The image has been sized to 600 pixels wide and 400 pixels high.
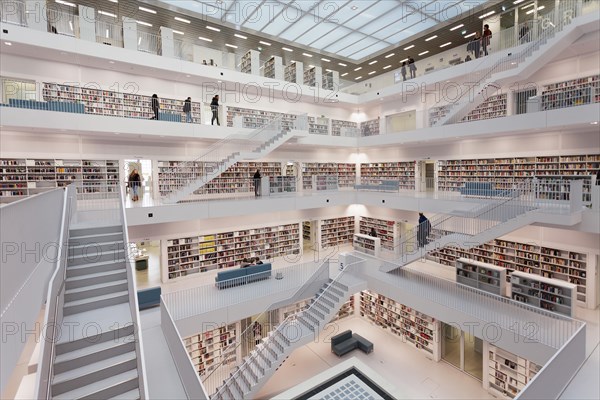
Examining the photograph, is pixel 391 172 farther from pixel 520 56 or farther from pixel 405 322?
pixel 405 322

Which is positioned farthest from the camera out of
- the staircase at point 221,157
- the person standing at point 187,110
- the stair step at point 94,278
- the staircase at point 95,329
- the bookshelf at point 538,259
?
the person standing at point 187,110

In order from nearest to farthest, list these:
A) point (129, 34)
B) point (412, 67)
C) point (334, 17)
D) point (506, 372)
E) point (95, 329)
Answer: point (95, 329) < point (506, 372) < point (129, 34) < point (334, 17) < point (412, 67)

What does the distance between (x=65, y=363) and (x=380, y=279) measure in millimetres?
9085

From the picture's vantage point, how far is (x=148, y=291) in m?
8.87

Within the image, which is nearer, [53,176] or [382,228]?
[53,176]

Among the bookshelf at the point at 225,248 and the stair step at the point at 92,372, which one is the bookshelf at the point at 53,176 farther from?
the stair step at the point at 92,372

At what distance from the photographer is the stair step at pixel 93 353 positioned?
3902 millimetres

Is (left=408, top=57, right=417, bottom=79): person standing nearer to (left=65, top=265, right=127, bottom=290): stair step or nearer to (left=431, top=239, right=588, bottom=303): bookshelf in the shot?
(left=431, top=239, right=588, bottom=303): bookshelf

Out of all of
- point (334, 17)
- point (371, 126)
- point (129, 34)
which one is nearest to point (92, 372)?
point (129, 34)

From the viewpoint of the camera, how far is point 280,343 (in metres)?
9.26

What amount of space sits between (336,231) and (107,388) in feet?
43.3

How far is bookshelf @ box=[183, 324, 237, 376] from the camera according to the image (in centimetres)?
977

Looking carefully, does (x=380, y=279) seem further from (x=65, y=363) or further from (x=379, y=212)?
(x=65, y=363)

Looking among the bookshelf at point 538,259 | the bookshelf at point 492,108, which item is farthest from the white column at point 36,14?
the bookshelf at point 538,259
